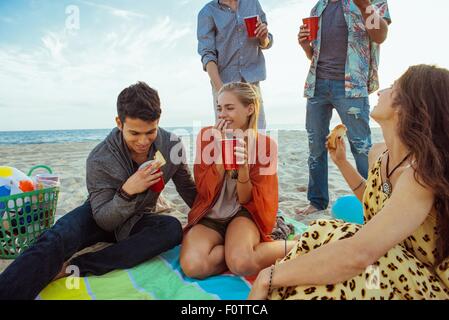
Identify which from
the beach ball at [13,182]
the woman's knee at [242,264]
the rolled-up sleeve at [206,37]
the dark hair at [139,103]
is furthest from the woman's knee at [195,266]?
the rolled-up sleeve at [206,37]

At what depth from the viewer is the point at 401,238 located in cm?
145

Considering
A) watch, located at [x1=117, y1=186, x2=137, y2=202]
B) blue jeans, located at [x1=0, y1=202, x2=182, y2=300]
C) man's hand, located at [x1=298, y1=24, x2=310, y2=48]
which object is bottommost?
blue jeans, located at [x1=0, y1=202, x2=182, y2=300]

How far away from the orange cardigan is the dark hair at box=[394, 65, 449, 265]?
1199 mm

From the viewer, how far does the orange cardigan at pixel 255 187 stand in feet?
8.65

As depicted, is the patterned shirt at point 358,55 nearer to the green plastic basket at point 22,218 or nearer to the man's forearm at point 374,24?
the man's forearm at point 374,24

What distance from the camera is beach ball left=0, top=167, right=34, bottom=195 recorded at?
2.61 m

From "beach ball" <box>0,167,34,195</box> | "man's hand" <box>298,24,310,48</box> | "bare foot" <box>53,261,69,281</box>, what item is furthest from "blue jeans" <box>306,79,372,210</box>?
"beach ball" <box>0,167,34,195</box>

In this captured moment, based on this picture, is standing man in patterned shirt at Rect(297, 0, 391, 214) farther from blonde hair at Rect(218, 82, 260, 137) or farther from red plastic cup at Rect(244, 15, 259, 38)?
A: blonde hair at Rect(218, 82, 260, 137)

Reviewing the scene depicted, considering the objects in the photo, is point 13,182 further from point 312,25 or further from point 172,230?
point 312,25

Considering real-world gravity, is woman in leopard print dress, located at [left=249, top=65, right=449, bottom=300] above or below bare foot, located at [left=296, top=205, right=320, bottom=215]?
above

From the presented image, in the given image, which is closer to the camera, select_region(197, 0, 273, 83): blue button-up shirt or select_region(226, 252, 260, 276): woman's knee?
select_region(226, 252, 260, 276): woman's knee

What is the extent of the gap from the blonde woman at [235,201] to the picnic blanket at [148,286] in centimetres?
9
